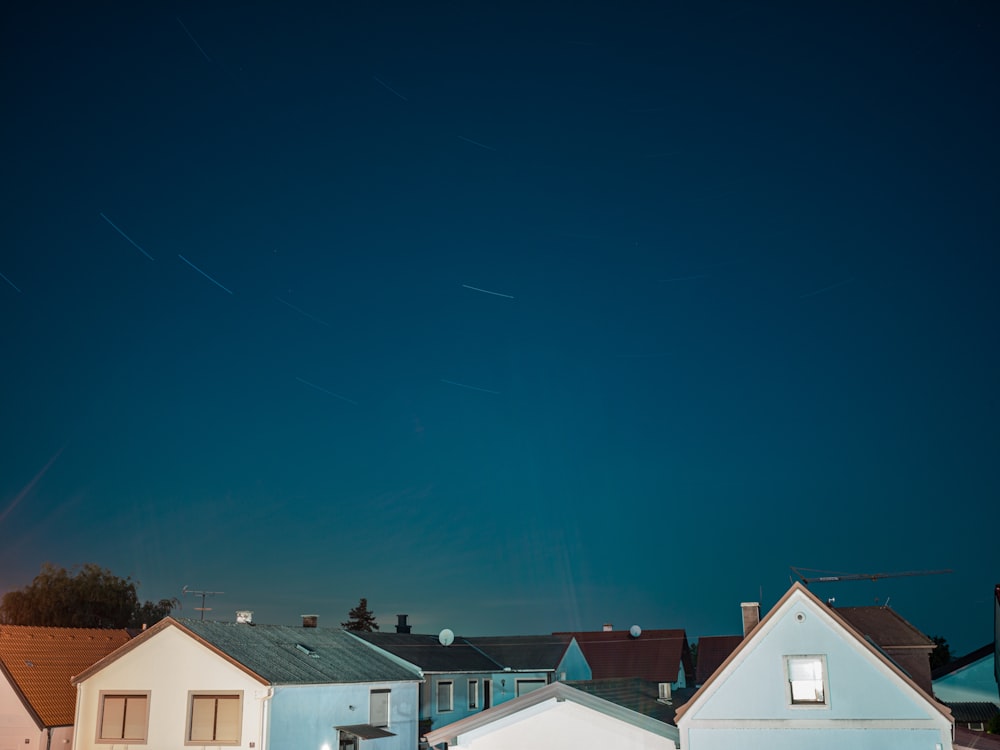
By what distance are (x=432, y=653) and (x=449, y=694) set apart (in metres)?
2.49

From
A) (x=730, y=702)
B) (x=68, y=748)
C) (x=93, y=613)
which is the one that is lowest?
(x=68, y=748)

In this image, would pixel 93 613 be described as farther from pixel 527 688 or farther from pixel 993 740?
pixel 993 740

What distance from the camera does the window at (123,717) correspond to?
29.0m

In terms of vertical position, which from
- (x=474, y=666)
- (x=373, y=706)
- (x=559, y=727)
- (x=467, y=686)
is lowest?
(x=559, y=727)

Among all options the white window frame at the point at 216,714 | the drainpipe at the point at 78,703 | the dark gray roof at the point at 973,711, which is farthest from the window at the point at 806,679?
the dark gray roof at the point at 973,711

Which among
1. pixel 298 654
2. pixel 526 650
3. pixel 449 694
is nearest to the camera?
pixel 298 654

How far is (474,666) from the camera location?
43.3 m

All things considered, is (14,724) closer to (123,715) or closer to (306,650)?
(123,715)

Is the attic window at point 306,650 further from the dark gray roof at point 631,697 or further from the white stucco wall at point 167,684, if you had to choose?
the dark gray roof at point 631,697

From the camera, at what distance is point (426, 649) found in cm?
4334

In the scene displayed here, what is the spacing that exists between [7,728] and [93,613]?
141 ft

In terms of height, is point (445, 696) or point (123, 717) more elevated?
point (445, 696)

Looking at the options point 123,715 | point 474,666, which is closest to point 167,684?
point 123,715

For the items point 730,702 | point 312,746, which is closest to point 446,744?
point 312,746
